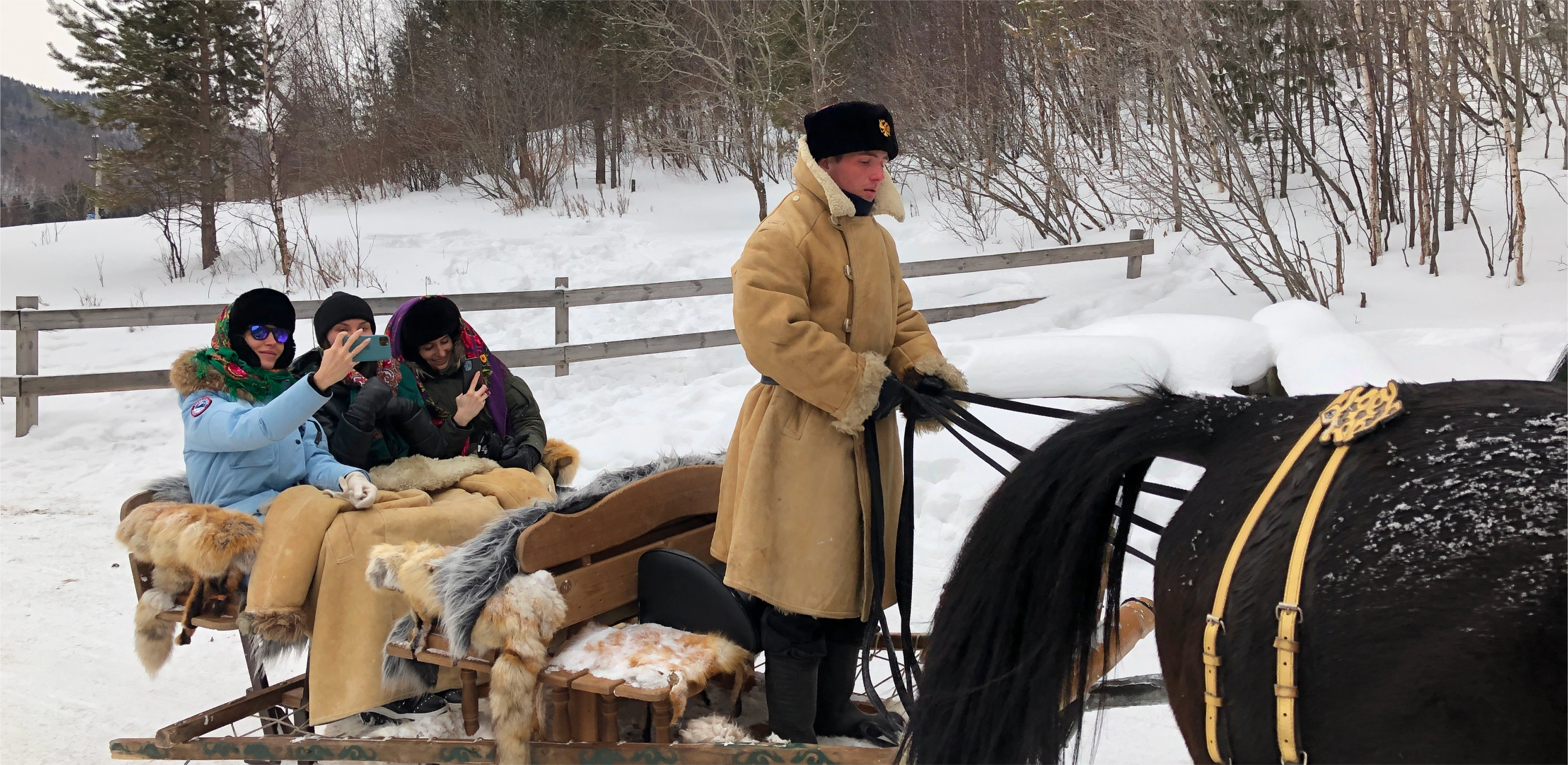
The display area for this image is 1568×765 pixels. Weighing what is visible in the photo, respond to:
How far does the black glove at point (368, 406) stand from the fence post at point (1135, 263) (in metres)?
8.04

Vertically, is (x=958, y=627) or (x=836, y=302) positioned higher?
(x=836, y=302)

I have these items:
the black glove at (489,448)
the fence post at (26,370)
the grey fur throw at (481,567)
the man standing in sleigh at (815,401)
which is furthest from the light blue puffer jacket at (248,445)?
the fence post at (26,370)

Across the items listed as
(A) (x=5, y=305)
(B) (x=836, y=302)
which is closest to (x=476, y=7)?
(A) (x=5, y=305)

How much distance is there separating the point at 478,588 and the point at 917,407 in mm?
1190

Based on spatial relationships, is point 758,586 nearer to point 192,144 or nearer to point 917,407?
point 917,407

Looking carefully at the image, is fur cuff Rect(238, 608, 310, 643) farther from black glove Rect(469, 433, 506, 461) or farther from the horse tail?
the horse tail

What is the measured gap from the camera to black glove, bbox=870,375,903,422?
8.27 feet

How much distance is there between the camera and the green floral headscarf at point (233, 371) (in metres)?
3.00

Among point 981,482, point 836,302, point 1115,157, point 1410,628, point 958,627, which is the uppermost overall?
point 1115,157

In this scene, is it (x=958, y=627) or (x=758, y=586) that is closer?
(x=958, y=627)

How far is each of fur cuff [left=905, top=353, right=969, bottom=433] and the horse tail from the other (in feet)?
3.19

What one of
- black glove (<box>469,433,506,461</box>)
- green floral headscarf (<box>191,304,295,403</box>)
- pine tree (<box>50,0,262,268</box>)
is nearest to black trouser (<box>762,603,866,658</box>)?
black glove (<box>469,433,506,461</box>)

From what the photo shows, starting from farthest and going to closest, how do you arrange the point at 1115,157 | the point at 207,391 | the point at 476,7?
1. the point at 476,7
2. the point at 1115,157
3. the point at 207,391

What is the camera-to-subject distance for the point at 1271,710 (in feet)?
4.27
